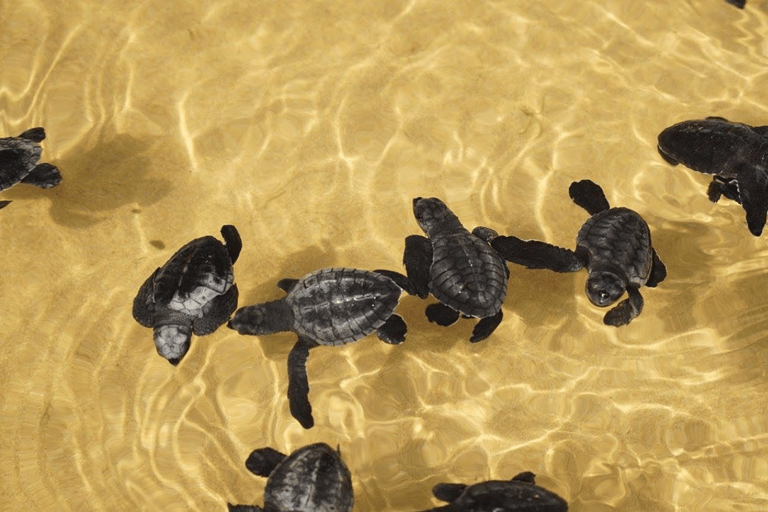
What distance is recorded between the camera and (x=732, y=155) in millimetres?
4207

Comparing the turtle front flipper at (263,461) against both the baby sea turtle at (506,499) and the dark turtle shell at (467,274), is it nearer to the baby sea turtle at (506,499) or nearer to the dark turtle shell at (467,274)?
the baby sea turtle at (506,499)

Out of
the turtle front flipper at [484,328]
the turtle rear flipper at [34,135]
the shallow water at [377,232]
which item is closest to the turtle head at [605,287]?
the shallow water at [377,232]

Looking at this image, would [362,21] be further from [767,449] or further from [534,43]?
[767,449]

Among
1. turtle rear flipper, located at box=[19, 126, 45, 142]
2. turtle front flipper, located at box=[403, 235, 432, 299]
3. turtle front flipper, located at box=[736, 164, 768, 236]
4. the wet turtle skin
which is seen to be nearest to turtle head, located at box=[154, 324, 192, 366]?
the wet turtle skin

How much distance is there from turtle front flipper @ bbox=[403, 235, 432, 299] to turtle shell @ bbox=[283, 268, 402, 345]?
26 centimetres

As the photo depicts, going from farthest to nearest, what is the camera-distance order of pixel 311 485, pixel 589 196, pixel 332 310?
pixel 589 196, pixel 332 310, pixel 311 485

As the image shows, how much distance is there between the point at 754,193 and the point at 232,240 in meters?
3.56

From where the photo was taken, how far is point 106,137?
4.91 metres

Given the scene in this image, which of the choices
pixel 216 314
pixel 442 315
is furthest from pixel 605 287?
pixel 216 314

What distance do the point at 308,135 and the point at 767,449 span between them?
12.5ft

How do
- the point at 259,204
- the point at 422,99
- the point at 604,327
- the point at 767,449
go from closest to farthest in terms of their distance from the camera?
the point at 767,449 < the point at 604,327 < the point at 259,204 < the point at 422,99

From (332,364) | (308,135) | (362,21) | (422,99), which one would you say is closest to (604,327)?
(332,364)

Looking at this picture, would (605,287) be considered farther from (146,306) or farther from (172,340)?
(146,306)

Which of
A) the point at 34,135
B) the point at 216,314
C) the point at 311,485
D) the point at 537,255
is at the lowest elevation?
the point at 311,485
